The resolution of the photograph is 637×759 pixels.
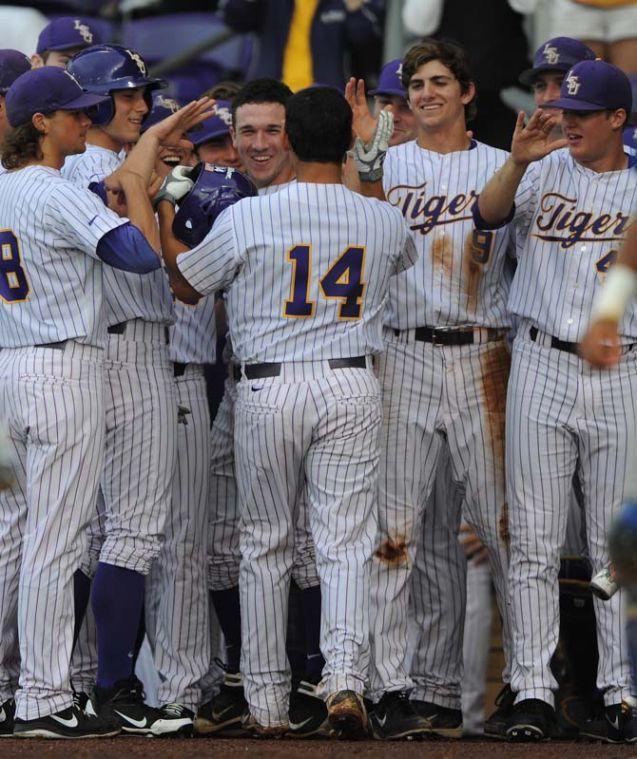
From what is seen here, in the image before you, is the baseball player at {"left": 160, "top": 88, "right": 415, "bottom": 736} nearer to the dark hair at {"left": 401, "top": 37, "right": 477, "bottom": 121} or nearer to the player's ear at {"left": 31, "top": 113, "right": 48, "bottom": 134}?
the player's ear at {"left": 31, "top": 113, "right": 48, "bottom": 134}

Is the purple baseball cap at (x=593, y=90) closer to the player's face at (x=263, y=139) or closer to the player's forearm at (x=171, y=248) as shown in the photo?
the player's face at (x=263, y=139)

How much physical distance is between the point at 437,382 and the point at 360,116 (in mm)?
971

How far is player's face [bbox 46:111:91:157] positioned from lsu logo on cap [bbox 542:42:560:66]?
6.52ft

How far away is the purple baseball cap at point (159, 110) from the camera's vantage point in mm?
6465

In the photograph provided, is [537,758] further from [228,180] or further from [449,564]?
[228,180]

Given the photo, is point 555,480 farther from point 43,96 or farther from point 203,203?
point 43,96

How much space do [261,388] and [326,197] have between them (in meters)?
0.66

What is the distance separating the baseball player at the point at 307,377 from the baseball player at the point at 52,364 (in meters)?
0.36

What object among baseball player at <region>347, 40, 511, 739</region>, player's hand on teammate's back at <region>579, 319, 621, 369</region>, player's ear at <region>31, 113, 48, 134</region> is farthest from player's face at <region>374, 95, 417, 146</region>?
player's hand on teammate's back at <region>579, 319, 621, 369</region>

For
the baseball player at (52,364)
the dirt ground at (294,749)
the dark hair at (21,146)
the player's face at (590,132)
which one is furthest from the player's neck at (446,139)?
the dirt ground at (294,749)

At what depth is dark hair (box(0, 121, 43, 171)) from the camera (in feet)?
18.1

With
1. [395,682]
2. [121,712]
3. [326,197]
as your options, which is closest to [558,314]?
[326,197]

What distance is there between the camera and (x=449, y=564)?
6.16 meters

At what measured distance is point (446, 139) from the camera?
240 inches
